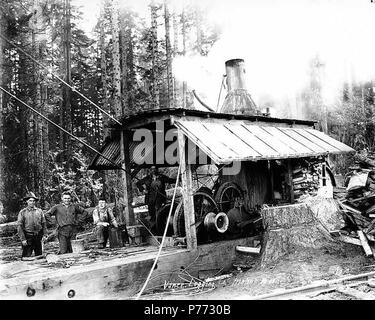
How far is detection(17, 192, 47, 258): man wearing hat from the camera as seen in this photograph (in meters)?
8.62

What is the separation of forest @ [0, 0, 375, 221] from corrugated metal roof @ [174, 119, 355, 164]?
262cm

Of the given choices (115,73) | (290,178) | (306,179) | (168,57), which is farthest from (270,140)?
(168,57)

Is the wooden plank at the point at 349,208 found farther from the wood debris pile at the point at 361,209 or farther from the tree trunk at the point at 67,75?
the tree trunk at the point at 67,75

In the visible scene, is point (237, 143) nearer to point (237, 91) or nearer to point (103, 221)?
point (103, 221)

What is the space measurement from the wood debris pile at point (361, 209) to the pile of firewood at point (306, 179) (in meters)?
1.55

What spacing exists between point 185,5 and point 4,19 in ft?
62.3

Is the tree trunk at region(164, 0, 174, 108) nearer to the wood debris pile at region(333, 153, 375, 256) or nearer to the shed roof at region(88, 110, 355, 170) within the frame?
the shed roof at region(88, 110, 355, 170)

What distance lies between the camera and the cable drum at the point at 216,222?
9.18 meters

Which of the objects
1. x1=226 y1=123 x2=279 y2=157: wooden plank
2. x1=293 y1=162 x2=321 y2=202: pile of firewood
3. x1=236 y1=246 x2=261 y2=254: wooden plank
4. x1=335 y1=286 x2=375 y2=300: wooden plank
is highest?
x1=226 y1=123 x2=279 y2=157: wooden plank

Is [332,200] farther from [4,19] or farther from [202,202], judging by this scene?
[4,19]

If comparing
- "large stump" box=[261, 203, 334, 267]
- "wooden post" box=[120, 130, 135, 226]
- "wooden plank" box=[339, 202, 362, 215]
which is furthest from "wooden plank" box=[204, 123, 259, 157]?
"wooden plank" box=[339, 202, 362, 215]
